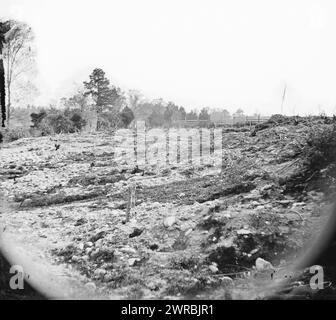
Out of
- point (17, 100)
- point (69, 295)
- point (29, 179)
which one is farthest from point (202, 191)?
point (17, 100)

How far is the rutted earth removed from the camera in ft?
20.5

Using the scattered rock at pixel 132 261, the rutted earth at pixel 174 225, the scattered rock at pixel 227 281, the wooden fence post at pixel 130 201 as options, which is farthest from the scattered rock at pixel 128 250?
the scattered rock at pixel 227 281

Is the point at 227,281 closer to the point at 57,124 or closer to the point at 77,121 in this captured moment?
the point at 57,124

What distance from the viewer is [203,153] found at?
1368cm

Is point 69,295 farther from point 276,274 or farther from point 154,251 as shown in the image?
point 276,274

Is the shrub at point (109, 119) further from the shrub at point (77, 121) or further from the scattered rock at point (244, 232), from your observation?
the scattered rock at point (244, 232)

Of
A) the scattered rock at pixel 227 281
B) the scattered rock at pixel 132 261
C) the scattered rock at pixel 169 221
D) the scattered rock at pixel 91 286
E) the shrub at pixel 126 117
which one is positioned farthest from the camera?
the shrub at pixel 126 117

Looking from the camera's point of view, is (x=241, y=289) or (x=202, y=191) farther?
(x=202, y=191)

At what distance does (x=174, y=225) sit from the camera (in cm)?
783

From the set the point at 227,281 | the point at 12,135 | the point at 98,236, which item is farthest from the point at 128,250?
the point at 12,135

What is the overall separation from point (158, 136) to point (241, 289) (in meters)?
12.7

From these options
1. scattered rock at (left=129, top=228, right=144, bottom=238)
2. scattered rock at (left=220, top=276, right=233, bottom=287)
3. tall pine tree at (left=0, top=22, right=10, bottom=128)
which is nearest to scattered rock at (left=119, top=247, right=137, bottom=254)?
scattered rock at (left=129, top=228, right=144, bottom=238)

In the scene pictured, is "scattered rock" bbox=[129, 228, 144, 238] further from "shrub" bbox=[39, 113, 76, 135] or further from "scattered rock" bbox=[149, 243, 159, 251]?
"shrub" bbox=[39, 113, 76, 135]

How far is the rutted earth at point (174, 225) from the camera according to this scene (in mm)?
6254
